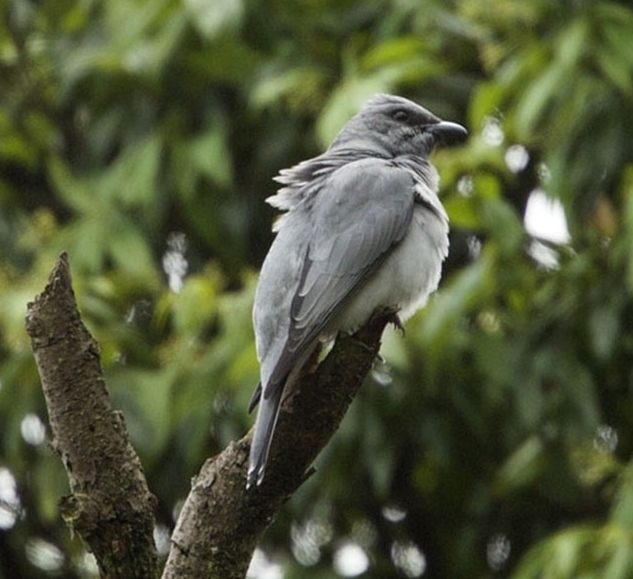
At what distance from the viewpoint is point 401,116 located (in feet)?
19.9

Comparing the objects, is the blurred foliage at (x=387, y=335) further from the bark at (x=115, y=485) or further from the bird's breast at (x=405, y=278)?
the bark at (x=115, y=485)

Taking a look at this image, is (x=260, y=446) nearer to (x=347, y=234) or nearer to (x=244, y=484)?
(x=244, y=484)

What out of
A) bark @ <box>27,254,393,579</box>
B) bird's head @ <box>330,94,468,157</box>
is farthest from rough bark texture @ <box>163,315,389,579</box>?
bird's head @ <box>330,94,468,157</box>

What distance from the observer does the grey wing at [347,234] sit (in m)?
4.94

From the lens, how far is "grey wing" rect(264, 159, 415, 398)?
4.94m

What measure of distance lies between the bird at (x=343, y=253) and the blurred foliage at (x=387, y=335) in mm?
734

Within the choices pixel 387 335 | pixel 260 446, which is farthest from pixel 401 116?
pixel 260 446

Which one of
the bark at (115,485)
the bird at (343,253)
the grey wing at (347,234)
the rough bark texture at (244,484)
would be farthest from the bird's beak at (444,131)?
the bark at (115,485)

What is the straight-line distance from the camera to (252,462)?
13.0 feet

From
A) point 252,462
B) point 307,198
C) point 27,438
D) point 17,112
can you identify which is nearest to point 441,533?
point 27,438

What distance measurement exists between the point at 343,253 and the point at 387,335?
0.88 m

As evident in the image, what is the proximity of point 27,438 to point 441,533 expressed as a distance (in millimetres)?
1980

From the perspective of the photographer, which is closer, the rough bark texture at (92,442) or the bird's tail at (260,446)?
the rough bark texture at (92,442)

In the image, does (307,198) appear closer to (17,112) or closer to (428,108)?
(428,108)
